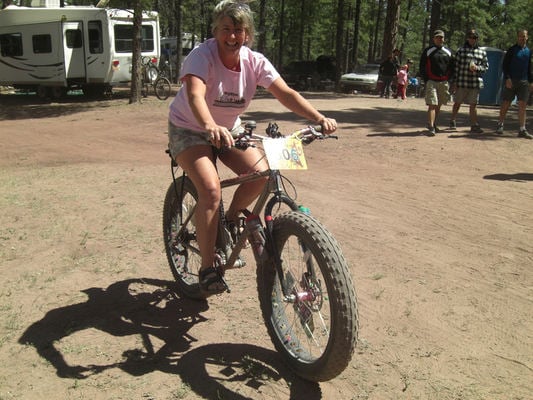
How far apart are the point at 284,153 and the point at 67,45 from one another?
59.1 ft

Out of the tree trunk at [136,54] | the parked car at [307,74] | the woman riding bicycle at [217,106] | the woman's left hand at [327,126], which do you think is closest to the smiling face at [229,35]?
the woman riding bicycle at [217,106]

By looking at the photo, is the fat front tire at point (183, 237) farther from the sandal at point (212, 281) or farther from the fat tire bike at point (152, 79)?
the fat tire bike at point (152, 79)

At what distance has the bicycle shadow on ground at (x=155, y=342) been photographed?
2926 millimetres

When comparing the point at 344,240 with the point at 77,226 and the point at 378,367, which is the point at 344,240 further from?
the point at 77,226

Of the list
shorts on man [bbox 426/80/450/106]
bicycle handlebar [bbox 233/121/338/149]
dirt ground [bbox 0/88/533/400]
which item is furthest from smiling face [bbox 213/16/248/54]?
shorts on man [bbox 426/80/450/106]

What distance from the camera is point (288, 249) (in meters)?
2.92

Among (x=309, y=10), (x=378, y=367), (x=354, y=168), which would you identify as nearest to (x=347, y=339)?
(x=378, y=367)

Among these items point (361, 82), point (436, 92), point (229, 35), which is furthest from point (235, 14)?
point (361, 82)

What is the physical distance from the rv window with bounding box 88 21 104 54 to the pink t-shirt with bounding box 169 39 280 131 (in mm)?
16908

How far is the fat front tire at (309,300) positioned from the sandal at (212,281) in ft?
0.98

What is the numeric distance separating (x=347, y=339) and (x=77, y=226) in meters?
3.62

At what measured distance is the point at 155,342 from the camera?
3.30m

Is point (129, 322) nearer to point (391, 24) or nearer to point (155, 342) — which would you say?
point (155, 342)

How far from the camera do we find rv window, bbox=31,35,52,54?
1900 cm
